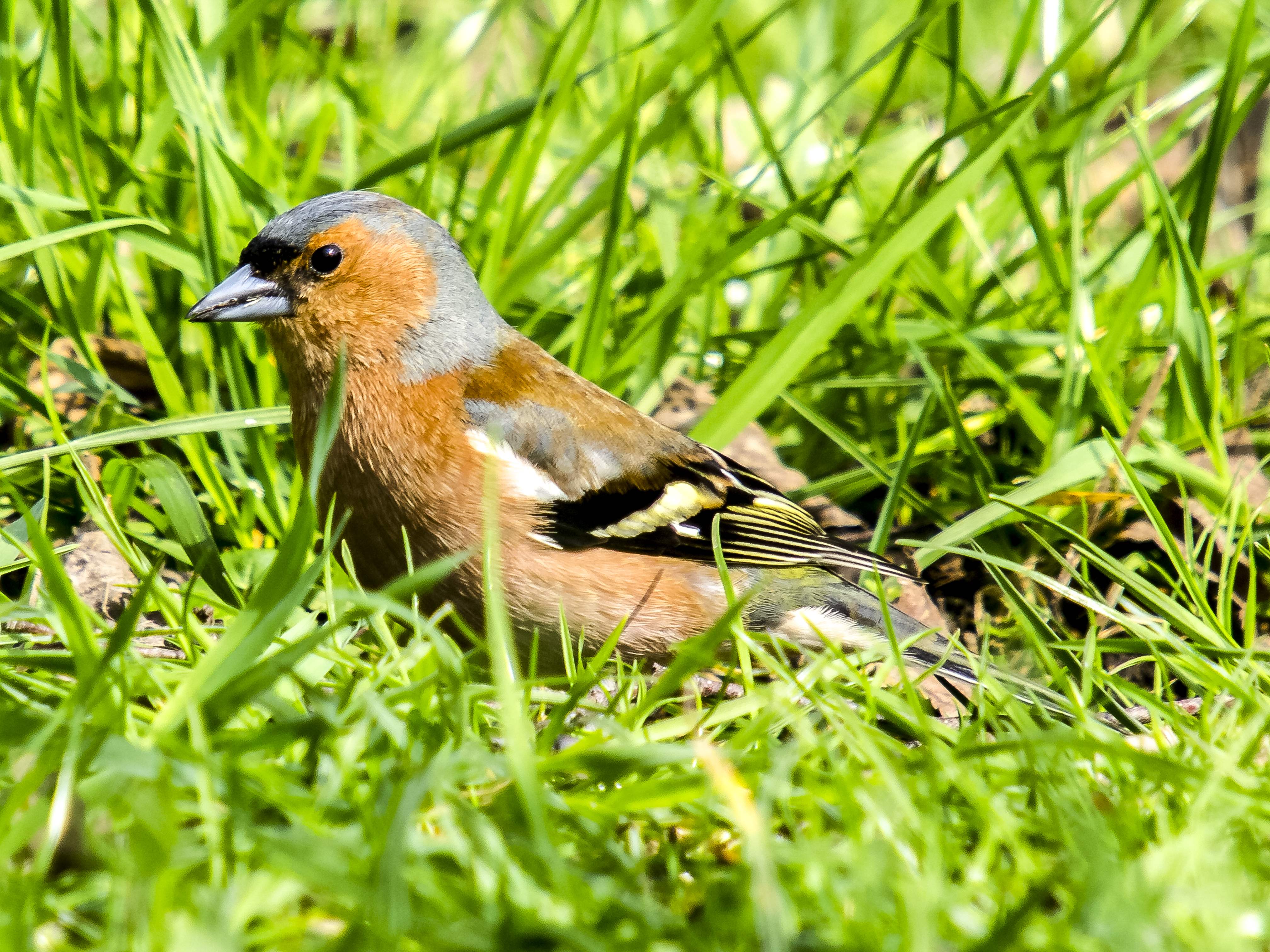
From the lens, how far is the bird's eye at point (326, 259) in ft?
9.91

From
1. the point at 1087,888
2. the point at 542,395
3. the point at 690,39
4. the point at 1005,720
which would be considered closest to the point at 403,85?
the point at 690,39

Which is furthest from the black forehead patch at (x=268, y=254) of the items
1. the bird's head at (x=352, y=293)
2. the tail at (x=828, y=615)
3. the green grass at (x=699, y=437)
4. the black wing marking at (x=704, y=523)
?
the tail at (x=828, y=615)

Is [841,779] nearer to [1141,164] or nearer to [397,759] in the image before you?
[397,759]

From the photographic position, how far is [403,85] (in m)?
5.15

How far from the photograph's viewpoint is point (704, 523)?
10.1 ft

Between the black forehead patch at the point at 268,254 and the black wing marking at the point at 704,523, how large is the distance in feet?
2.91

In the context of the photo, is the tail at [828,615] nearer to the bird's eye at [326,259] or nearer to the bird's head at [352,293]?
the bird's head at [352,293]

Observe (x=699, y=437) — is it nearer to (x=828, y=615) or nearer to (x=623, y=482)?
(x=623, y=482)

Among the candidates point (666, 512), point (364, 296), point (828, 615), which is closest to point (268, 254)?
point (364, 296)

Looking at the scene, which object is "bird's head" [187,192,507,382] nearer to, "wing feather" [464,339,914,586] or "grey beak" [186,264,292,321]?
"grey beak" [186,264,292,321]

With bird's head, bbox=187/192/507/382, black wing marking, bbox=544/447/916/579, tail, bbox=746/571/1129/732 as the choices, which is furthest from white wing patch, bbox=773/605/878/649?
bird's head, bbox=187/192/507/382

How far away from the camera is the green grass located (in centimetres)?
158

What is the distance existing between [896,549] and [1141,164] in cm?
136

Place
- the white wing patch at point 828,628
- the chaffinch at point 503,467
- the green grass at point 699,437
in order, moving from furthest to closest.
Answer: the white wing patch at point 828,628 → the chaffinch at point 503,467 → the green grass at point 699,437
